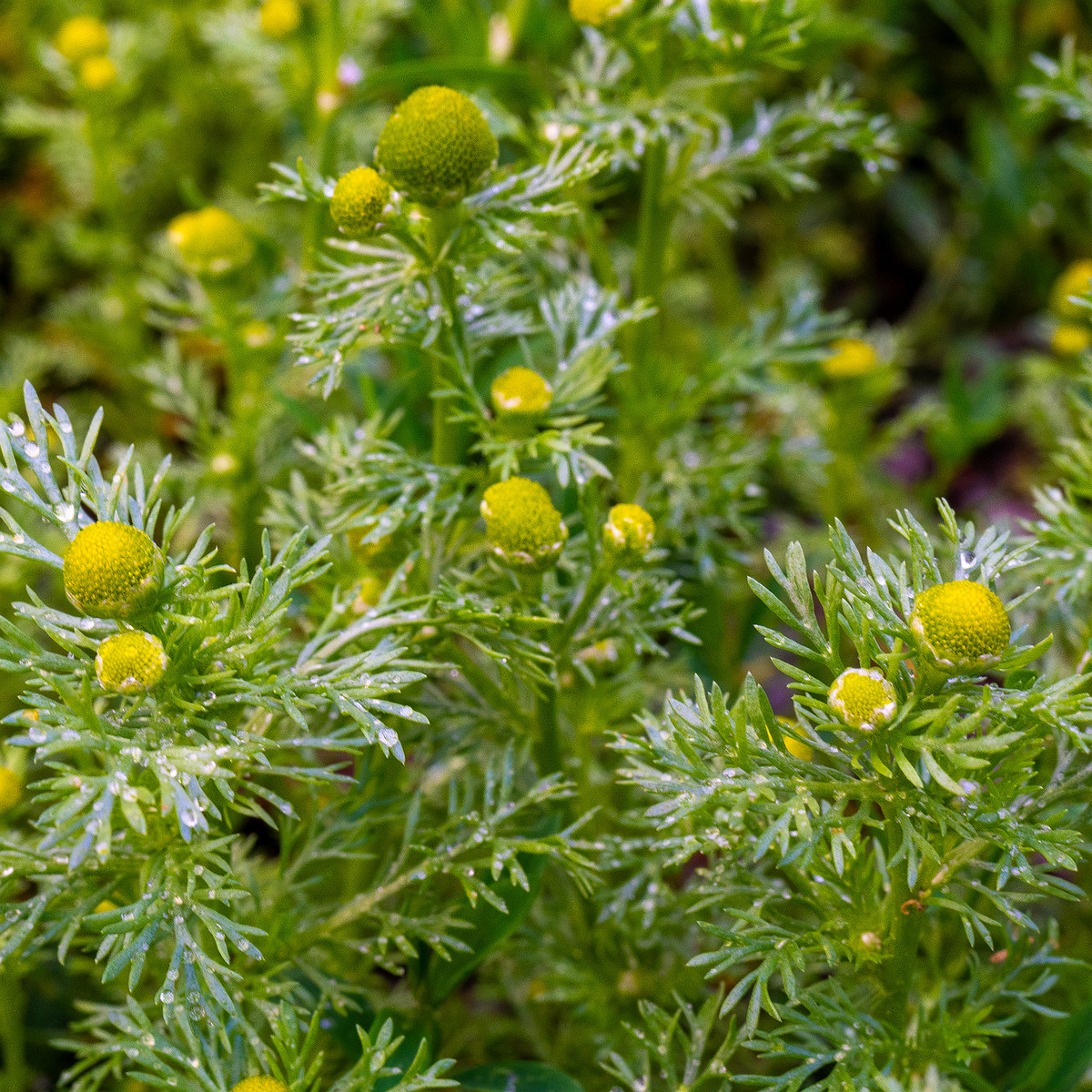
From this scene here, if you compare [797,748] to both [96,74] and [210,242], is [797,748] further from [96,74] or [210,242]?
[96,74]

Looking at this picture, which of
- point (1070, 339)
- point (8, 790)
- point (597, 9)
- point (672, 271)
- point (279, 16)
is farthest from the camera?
point (672, 271)

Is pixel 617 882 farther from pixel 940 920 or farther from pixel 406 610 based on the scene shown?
pixel 406 610

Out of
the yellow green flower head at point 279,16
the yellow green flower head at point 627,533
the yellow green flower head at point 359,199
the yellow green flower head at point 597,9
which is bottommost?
the yellow green flower head at point 627,533

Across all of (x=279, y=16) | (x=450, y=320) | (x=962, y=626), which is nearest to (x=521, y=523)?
(x=450, y=320)

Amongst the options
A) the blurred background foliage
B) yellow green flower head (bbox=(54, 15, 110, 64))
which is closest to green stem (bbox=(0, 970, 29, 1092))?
the blurred background foliage

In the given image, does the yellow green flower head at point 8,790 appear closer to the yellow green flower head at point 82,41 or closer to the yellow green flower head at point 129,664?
the yellow green flower head at point 129,664

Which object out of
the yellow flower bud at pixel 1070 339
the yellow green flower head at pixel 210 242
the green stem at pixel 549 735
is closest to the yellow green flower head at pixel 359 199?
the green stem at pixel 549 735
